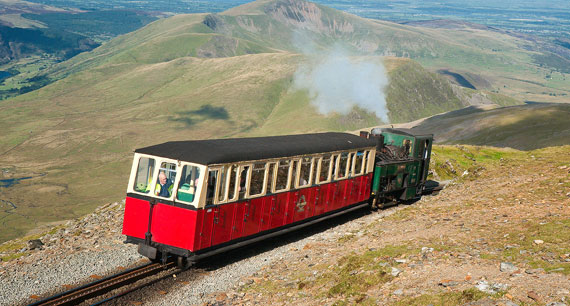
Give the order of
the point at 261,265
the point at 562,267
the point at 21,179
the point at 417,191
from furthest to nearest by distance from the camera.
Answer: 1. the point at 21,179
2. the point at 417,191
3. the point at 261,265
4. the point at 562,267

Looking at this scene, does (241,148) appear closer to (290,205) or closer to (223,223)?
(223,223)

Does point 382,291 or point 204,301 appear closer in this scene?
point 382,291

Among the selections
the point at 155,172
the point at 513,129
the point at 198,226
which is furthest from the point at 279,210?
the point at 513,129

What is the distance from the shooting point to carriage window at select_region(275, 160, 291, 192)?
2002 cm

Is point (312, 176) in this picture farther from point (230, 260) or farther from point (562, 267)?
point (562, 267)

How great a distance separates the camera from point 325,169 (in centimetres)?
2280

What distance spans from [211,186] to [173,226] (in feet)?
5.61

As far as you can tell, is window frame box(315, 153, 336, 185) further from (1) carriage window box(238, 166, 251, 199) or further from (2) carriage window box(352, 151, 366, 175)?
(1) carriage window box(238, 166, 251, 199)

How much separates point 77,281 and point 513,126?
11844 centimetres

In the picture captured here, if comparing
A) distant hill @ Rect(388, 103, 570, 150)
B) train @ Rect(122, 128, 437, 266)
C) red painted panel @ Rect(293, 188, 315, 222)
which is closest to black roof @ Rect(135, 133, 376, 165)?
train @ Rect(122, 128, 437, 266)

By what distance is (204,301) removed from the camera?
15.4 m

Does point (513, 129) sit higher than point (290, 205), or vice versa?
point (290, 205)

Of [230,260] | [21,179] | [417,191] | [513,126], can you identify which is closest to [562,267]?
[230,260]

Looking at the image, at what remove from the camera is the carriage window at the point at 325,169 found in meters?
22.5
